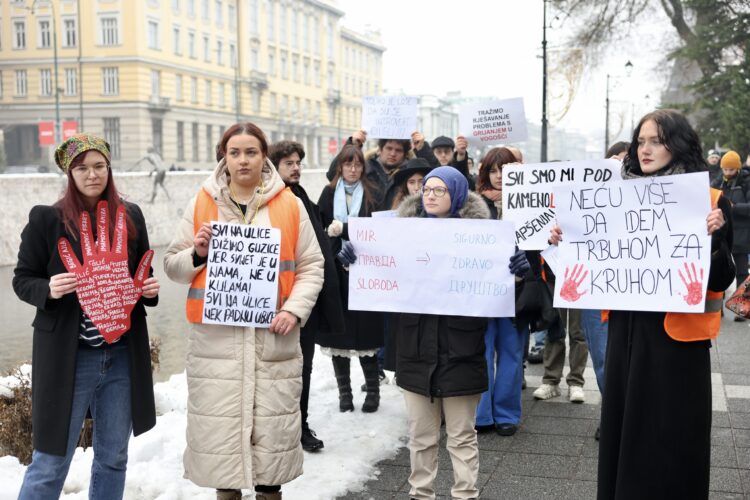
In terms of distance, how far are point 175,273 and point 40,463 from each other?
3.27 feet

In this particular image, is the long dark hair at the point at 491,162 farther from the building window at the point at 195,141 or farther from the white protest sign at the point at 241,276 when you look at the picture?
the building window at the point at 195,141

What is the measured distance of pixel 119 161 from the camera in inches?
2517

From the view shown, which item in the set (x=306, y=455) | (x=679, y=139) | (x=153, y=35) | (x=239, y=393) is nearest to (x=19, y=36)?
(x=153, y=35)

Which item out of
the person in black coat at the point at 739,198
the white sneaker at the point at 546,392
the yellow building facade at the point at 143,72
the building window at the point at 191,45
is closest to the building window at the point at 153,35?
the yellow building facade at the point at 143,72

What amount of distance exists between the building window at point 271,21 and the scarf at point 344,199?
83.8 meters

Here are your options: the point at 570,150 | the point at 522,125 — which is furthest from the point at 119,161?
the point at 570,150

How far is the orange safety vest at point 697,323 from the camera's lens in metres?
3.55

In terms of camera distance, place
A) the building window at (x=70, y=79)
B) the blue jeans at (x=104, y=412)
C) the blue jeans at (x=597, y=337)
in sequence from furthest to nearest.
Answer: the building window at (x=70, y=79)
the blue jeans at (x=597, y=337)
the blue jeans at (x=104, y=412)

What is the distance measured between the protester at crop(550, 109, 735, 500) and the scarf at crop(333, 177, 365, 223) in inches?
114

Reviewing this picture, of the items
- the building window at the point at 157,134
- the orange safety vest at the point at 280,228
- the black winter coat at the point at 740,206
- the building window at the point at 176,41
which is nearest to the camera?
the orange safety vest at the point at 280,228

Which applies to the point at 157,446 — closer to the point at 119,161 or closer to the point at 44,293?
the point at 44,293

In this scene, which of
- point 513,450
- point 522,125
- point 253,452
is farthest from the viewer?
point 522,125

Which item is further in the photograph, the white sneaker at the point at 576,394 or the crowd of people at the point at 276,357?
the white sneaker at the point at 576,394

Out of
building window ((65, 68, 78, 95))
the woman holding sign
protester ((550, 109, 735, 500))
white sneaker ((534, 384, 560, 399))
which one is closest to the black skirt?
protester ((550, 109, 735, 500))
